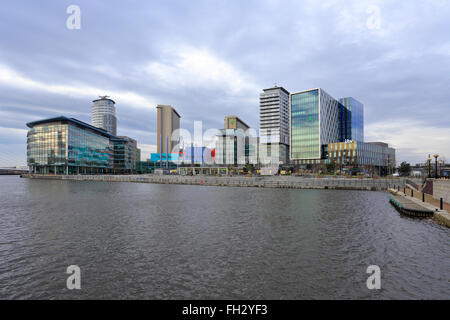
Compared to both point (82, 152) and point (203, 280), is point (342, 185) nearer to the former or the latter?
point (203, 280)

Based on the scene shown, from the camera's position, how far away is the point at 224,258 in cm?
1598

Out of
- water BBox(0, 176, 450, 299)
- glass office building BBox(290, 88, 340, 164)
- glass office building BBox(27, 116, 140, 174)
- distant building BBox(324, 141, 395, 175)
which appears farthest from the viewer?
glass office building BBox(27, 116, 140, 174)

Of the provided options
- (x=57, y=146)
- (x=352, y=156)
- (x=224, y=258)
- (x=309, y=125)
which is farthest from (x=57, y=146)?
(x=352, y=156)

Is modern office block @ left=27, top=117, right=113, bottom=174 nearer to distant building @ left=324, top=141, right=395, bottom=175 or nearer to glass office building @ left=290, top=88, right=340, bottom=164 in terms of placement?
glass office building @ left=290, top=88, right=340, bottom=164

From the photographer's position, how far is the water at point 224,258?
38.9 ft

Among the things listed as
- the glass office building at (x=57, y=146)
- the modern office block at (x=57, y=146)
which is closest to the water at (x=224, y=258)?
the modern office block at (x=57, y=146)

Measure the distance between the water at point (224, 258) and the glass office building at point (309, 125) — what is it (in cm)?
14296

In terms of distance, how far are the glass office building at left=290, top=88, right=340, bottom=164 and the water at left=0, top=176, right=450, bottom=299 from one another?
142960 mm

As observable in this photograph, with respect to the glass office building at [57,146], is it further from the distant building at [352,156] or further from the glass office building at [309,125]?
the distant building at [352,156]

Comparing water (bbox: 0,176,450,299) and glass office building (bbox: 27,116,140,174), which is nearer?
water (bbox: 0,176,450,299)

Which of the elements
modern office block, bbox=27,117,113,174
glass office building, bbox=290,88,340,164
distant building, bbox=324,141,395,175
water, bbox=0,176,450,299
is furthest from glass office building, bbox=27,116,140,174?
distant building, bbox=324,141,395,175

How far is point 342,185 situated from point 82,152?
7211 inches

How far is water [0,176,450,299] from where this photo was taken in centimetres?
1187
